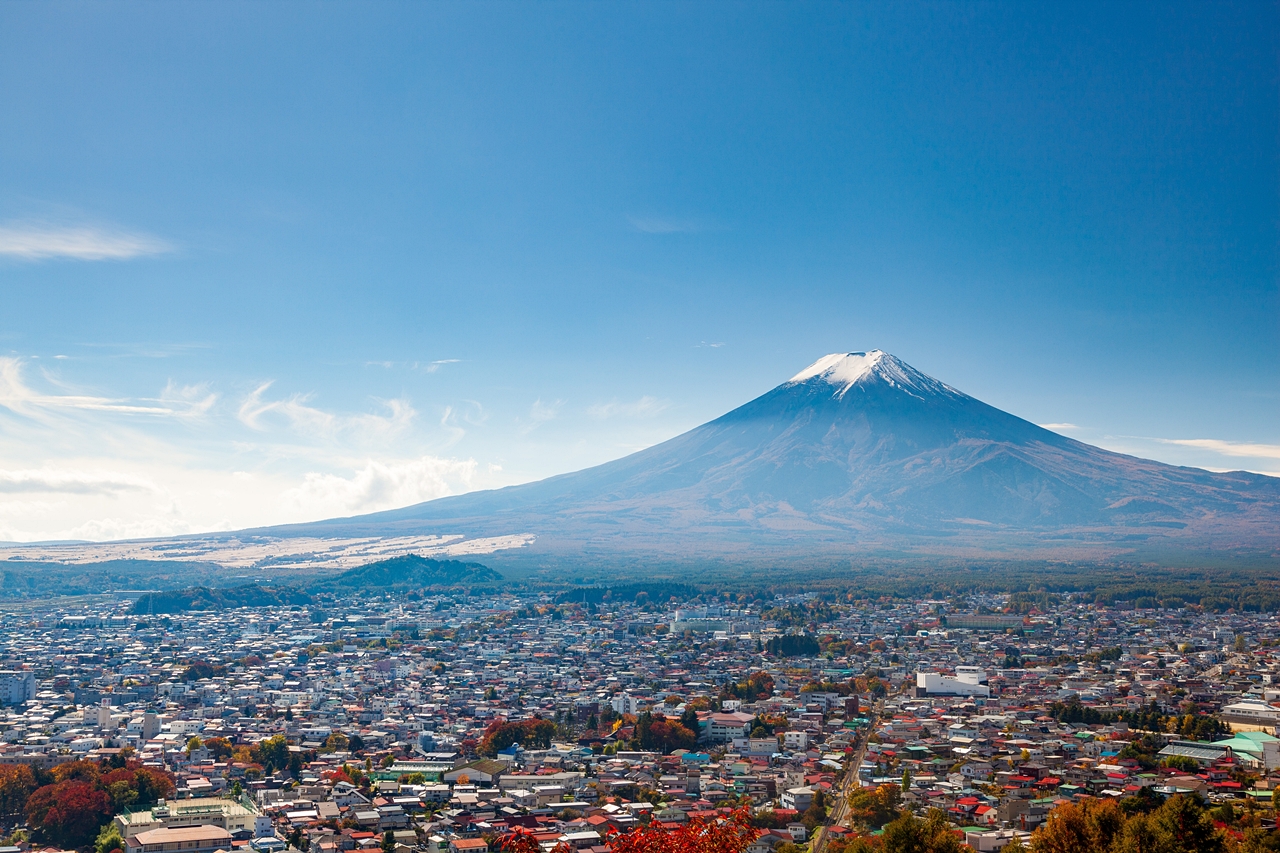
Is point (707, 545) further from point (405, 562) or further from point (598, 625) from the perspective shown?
point (598, 625)

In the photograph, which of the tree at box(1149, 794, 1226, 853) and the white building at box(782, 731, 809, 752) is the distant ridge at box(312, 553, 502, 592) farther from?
the tree at box(1149, 794, 1226, 853)

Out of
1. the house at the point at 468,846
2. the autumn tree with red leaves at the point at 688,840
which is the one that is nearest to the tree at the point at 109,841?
the house at the point at 468,846

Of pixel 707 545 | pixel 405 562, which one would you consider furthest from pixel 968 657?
pixel 707 545

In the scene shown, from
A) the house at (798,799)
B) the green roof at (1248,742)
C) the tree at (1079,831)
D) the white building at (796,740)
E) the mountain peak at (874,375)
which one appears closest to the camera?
the tree at (1079,831)

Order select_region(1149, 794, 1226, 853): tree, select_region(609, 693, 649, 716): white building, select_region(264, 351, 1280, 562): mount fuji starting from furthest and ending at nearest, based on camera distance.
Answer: select_region(264, 351, 1280, 562): mount fuji → select_region(609, 693, 649, 716): white building → select_region(1149, 794, 1226, 853): tree

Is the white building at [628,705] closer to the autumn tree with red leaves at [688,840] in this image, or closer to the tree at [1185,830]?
the tree at [1185,830]

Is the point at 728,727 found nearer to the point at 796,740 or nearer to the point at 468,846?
the point at 796,740

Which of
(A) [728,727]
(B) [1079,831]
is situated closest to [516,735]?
(A) [728,727]

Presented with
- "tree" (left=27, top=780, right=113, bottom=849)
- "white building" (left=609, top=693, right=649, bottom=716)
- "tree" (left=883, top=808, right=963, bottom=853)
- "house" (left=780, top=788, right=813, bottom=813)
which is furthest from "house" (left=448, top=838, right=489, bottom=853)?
"white building" (left=609, top=693, right=649, bottom=716)
